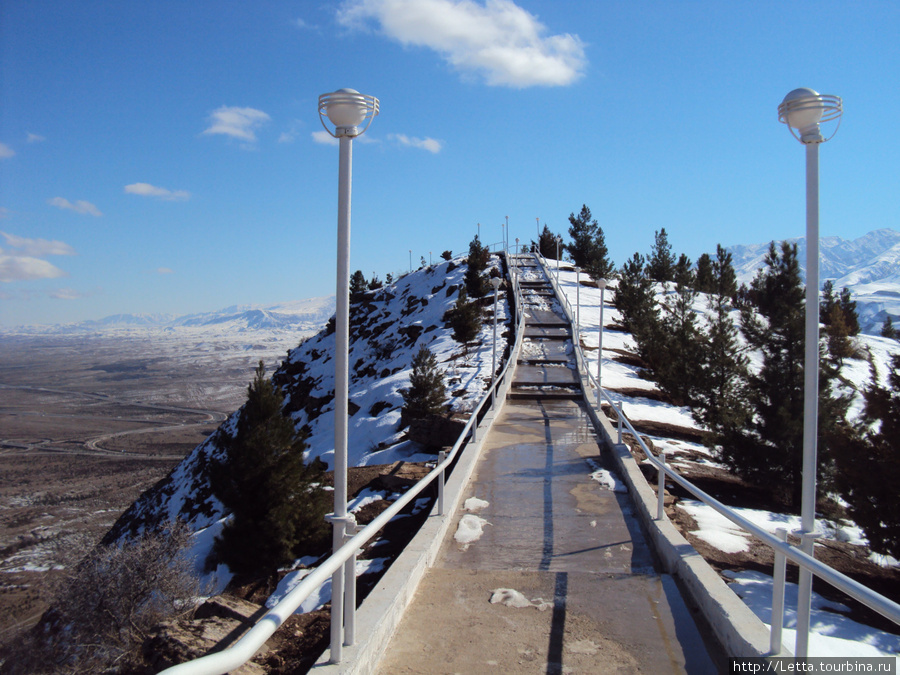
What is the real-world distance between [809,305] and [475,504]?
5213 mm

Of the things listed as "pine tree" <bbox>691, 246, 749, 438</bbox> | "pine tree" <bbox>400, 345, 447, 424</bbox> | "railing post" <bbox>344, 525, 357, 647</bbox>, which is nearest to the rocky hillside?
"pine tree" <bbox>400, 345, 447, 424</bbox>

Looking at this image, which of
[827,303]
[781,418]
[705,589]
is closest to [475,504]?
[705,589]

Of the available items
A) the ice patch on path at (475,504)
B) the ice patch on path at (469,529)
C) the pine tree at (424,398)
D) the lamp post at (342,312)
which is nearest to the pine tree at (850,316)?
the pine tree at (424,398)

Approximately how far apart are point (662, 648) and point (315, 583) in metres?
2.74

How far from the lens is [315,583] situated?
258cm

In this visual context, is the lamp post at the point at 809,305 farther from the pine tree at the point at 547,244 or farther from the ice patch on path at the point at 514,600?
the pine tree at the point at 547,244

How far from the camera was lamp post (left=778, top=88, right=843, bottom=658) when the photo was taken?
3389 millimetres

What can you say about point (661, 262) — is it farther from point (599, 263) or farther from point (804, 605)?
point (804, 605)

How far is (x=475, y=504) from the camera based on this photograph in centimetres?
784

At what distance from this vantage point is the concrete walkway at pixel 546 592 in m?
3.93

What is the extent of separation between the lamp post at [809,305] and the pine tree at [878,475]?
745 cm

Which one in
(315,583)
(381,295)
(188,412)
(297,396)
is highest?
(381,295)

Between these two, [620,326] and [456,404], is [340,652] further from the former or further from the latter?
[620,326]

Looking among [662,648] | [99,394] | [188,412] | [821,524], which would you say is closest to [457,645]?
[662,648]
